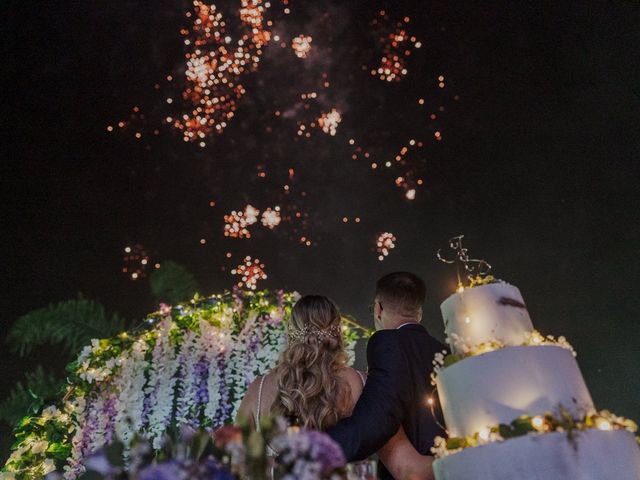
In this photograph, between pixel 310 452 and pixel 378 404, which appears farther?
pixel 378 404

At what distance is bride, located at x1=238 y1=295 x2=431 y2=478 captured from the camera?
3.63 meters

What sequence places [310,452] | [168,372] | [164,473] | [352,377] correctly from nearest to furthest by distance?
[164,473] < [310,452] < [352,377] < [168,372]

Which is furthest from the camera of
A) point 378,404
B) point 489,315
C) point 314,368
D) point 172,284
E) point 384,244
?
point 384,244

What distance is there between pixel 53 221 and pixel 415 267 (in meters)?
6.81

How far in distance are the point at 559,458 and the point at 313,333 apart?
176 centimetres

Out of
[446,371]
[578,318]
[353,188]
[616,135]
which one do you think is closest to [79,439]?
[446,371]

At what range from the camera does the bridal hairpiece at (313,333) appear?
387 centimetres

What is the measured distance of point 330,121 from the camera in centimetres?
1140

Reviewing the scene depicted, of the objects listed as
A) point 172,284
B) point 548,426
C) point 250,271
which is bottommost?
point 548,426

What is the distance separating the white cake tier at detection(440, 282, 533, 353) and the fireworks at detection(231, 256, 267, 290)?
23.9ft

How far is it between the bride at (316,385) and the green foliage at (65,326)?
17.4ft

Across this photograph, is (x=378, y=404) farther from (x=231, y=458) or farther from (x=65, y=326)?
(x=65, y=326)

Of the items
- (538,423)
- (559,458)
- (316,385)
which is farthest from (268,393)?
(559,458)

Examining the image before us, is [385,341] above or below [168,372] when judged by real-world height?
below
